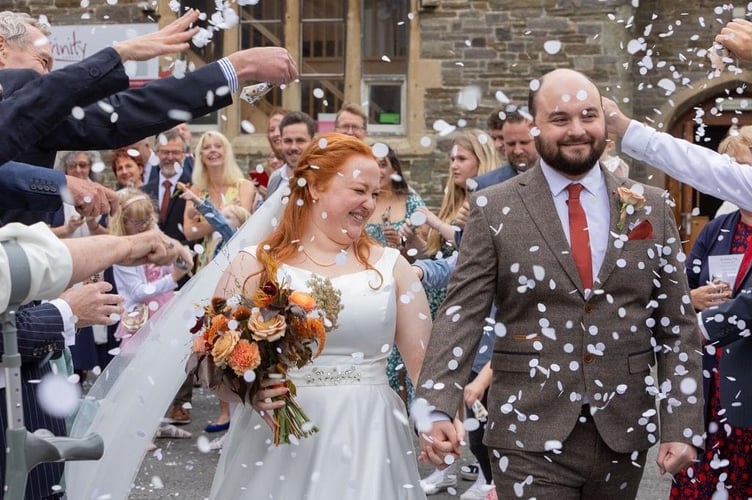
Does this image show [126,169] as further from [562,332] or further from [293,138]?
[562,332]

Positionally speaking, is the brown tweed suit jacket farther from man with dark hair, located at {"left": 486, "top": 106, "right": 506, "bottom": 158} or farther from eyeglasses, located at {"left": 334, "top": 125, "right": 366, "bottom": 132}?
eyeglasses, located at {"left": 334, "top": 125, "right": 366, "bottom": 132}

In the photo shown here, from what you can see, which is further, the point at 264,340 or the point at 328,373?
the point at 328,373

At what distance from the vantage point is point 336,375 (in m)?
4.18

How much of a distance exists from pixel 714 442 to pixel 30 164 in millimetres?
3321

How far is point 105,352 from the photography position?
28.8 feet

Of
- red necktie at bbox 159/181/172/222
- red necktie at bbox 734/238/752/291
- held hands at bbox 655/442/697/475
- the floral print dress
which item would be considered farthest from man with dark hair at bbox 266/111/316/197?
held hands at bbox 655/442/697/475

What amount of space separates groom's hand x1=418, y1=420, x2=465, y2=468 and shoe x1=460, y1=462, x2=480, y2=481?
11.3 feet

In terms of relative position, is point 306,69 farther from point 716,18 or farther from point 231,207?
point 231,207

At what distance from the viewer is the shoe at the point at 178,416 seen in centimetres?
852

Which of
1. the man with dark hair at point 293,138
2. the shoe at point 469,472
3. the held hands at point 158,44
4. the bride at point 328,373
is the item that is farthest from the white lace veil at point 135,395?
the shoe at point 469,472

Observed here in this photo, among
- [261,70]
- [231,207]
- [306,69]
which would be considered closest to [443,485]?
[231,207]

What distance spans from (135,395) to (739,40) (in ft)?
8.86

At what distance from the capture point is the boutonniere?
150 inches

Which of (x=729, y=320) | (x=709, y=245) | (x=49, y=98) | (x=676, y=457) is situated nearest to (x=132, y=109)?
(x=49, y=98)
